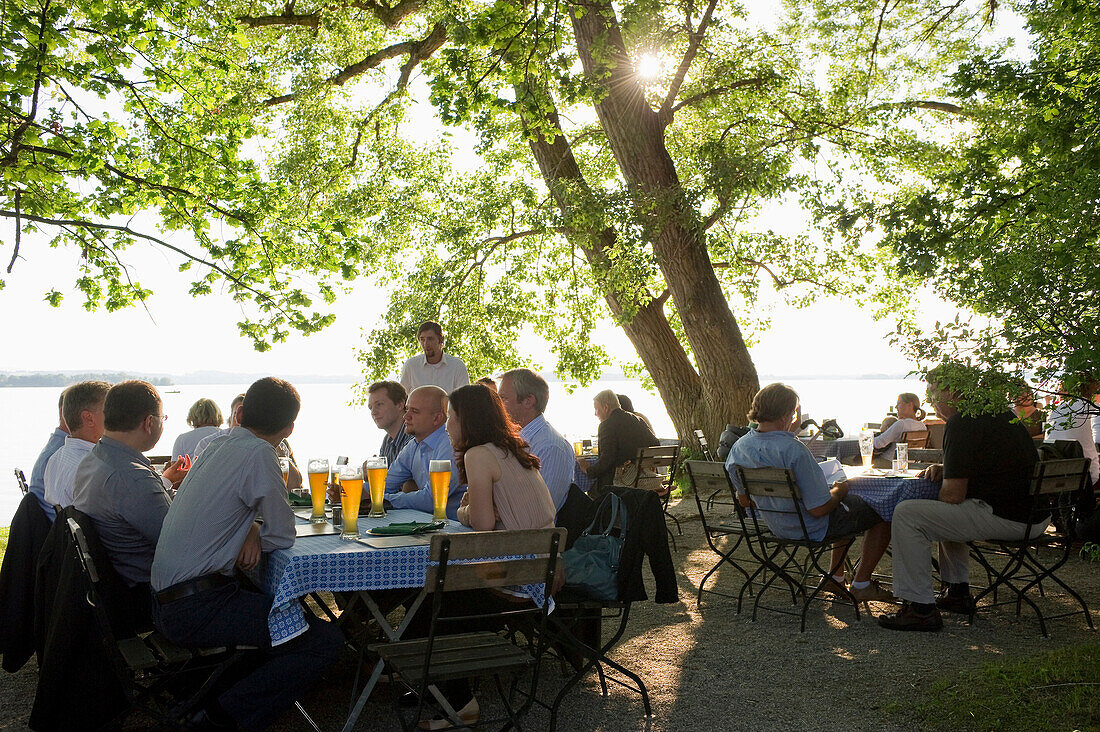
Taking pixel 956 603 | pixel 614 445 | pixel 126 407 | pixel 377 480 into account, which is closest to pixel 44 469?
pixel 126 407

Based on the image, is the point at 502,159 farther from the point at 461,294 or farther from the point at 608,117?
the point at 608,117

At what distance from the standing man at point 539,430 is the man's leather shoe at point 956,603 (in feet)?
8.46

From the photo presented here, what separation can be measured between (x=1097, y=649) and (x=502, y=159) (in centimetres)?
1167

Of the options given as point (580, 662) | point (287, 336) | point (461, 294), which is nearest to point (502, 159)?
point (461, 294)

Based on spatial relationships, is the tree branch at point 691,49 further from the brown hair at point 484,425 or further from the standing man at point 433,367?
the brown hair at point 484,425

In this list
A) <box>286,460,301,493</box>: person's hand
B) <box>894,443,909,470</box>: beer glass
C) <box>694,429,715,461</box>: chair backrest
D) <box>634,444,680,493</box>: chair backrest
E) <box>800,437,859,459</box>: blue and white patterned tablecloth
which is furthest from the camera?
<box>694,429,715,461</box>: chair backrest

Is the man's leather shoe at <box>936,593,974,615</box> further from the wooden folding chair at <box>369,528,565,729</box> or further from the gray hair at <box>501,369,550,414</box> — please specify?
the wooden folding chair at <box>369,528,565,729</box>

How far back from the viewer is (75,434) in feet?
15.3

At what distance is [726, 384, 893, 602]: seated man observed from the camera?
5508mm

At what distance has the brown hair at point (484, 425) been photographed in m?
3.99

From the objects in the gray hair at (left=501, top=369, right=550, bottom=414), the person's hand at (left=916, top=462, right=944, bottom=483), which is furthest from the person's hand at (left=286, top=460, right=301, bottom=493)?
the person's hand at (left=916, top=462, right=944, bottom=483)

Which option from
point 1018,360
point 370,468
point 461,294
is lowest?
point 370,468

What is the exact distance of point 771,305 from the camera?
1545 cm

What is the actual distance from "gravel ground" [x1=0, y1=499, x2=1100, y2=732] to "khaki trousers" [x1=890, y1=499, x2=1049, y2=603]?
0.93 feet
